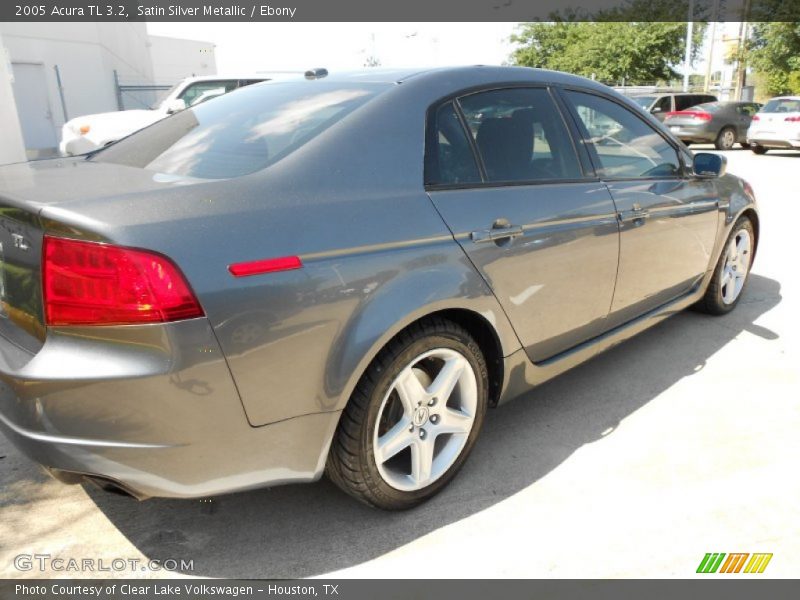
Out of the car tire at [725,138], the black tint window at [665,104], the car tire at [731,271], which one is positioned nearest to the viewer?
the car tire at [731,271]

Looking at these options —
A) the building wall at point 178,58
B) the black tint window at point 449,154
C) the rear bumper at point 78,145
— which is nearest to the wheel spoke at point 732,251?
the black tint window at point 449,154

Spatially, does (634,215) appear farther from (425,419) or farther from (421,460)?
(421,460)

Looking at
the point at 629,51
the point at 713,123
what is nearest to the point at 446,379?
the point at 713,123

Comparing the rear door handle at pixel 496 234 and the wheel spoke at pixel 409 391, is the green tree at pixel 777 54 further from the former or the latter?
the wheel spoke at pixel 409 391

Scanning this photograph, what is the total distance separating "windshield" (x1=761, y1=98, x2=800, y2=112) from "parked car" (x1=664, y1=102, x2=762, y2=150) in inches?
67.9

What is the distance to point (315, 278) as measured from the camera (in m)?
1.87

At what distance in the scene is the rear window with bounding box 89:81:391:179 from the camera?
2160 millimetres

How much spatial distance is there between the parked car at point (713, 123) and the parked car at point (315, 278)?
17097 mm

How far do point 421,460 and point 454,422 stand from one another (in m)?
0.21

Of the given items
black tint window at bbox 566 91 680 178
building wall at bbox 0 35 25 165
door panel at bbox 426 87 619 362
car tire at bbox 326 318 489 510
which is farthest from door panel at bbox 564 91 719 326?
building wall at bbox 0 35 25 165

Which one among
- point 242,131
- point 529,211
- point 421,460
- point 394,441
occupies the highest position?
point 242,131

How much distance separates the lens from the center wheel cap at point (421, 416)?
7.64ft

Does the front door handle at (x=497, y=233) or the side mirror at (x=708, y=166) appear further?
the side mirror at (x=708, y=166)
